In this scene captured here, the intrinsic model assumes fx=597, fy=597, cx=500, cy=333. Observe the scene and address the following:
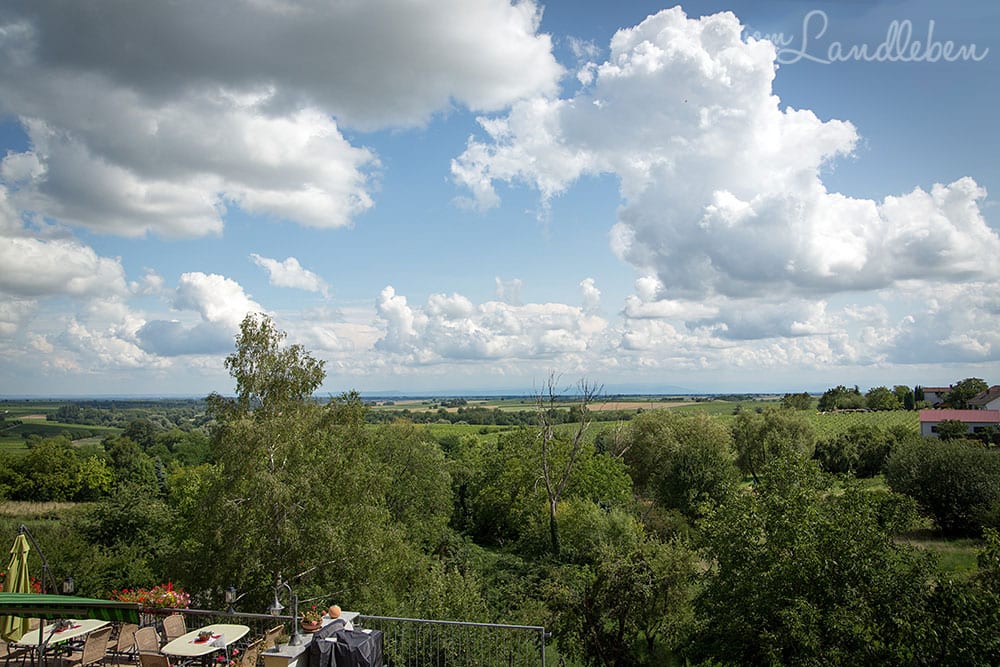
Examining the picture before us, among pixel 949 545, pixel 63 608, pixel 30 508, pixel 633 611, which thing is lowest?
pixel 30 508

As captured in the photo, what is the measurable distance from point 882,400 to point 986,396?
16.5m

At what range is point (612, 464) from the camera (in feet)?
138

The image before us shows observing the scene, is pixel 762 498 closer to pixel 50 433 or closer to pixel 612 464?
pixel 612 464

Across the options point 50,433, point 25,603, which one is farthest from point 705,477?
point 50,433

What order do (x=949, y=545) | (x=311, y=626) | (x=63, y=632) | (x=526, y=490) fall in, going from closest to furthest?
1. (x=311, y=626)
2. (x=63, y=632)
3. (x=949, y=545)
4. (x=526, y=490)

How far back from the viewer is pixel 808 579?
43.6 ft

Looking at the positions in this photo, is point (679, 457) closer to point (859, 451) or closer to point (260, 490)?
point (859, 451)

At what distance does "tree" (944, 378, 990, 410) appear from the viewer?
320 feet

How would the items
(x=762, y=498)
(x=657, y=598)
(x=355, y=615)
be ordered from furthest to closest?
(x=657, y=598), (x=762, y=498), (x=355, y=615)

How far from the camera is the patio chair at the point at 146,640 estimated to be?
366 inches

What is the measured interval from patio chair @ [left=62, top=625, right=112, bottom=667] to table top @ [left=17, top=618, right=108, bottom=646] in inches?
6.6

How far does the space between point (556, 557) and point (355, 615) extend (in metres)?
25.5

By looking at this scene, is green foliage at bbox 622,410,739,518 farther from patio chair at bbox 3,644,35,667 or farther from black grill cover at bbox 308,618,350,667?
patio chair at bbox 3,644,35,667

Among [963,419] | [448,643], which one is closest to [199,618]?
[448,643]
